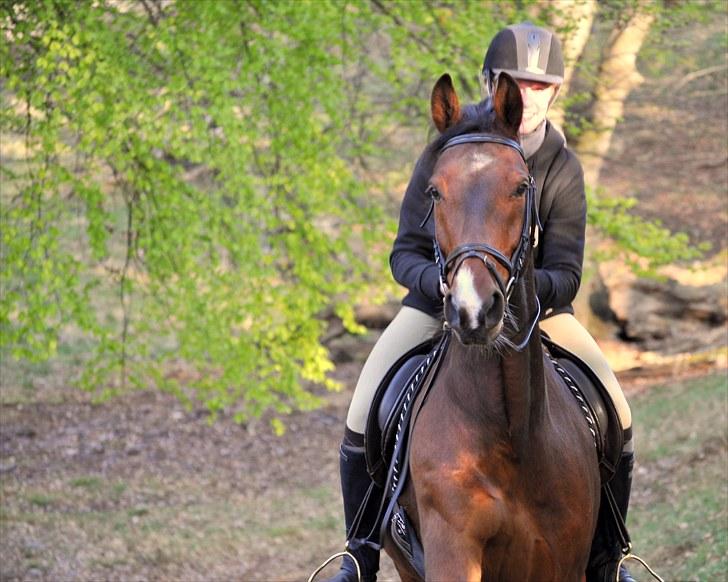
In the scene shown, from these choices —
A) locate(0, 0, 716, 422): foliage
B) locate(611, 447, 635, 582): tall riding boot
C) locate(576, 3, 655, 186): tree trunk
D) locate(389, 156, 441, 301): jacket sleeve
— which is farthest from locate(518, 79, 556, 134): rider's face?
locate(576, 3, 655, 186): tree trunk

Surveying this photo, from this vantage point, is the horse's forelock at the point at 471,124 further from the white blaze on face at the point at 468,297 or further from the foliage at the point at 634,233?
the foliage at the point at 634,233

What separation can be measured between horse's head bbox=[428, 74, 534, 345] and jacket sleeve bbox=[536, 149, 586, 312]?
33.0 inches

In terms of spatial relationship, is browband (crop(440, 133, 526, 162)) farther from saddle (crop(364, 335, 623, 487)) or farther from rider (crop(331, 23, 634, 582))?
saddle (crop(364, 335, 623, 487))

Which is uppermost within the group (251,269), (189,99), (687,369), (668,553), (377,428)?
(189,99)

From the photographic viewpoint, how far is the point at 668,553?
32.5 feet

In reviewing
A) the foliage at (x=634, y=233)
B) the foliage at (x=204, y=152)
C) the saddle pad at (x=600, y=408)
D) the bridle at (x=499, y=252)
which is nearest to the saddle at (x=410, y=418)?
the saddle pad at (x=600, y=408)

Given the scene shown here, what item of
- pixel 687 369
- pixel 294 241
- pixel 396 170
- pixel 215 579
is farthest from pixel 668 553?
pixel 687 369

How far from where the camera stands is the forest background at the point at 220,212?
10219mm

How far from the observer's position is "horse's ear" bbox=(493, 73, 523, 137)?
397 centimetres

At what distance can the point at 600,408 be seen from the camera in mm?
4762

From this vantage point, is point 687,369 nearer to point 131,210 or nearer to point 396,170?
point 396,170

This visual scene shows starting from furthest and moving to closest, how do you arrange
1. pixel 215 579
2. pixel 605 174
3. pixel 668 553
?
pixel 605 174 → pixel 215 579 → pixel 668 553

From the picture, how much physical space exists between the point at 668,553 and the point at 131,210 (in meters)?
6.27

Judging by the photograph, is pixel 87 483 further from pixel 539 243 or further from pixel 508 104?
pixel 508 104
